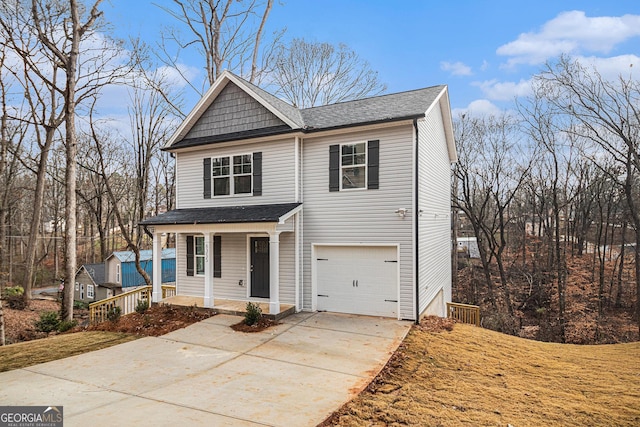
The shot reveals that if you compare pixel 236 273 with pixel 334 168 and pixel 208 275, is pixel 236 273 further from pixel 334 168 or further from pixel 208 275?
pixel 334 168

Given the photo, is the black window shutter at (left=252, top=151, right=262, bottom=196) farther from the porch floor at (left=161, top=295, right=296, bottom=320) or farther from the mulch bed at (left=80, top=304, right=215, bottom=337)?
the mulch bed at (left=80, top=304, right=215, bottom=337)

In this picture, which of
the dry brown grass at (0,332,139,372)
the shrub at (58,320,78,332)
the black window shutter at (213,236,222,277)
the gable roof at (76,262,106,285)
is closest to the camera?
the dry brown grass at (0,332,139,372)

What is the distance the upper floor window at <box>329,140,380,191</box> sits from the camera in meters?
9.62

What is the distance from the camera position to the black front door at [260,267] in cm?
1083

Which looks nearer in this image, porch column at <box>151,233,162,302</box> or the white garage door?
the white garage door

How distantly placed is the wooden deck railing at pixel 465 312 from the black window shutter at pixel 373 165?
583cm

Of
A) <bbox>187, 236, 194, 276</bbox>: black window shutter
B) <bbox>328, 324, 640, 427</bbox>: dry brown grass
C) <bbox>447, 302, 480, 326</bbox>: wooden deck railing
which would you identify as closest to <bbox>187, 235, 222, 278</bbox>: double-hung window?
<bbox>187, 236, 194, 276</bbox>: black window shutter

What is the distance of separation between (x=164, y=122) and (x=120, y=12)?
689 centimetres

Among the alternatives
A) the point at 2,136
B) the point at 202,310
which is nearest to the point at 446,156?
the point at 202,310

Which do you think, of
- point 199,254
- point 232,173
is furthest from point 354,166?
point 199,254

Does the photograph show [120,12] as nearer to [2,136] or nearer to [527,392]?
[2,136]

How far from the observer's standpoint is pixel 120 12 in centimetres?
1452

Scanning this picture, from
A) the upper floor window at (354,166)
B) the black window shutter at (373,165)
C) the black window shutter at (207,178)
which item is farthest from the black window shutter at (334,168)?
the black window shutter at (207,178)

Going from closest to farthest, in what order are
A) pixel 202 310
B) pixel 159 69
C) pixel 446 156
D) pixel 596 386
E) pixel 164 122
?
pixel 596 386, pixel 202 310, pixel 446 156, pixel 159 69, pixel 164 122
